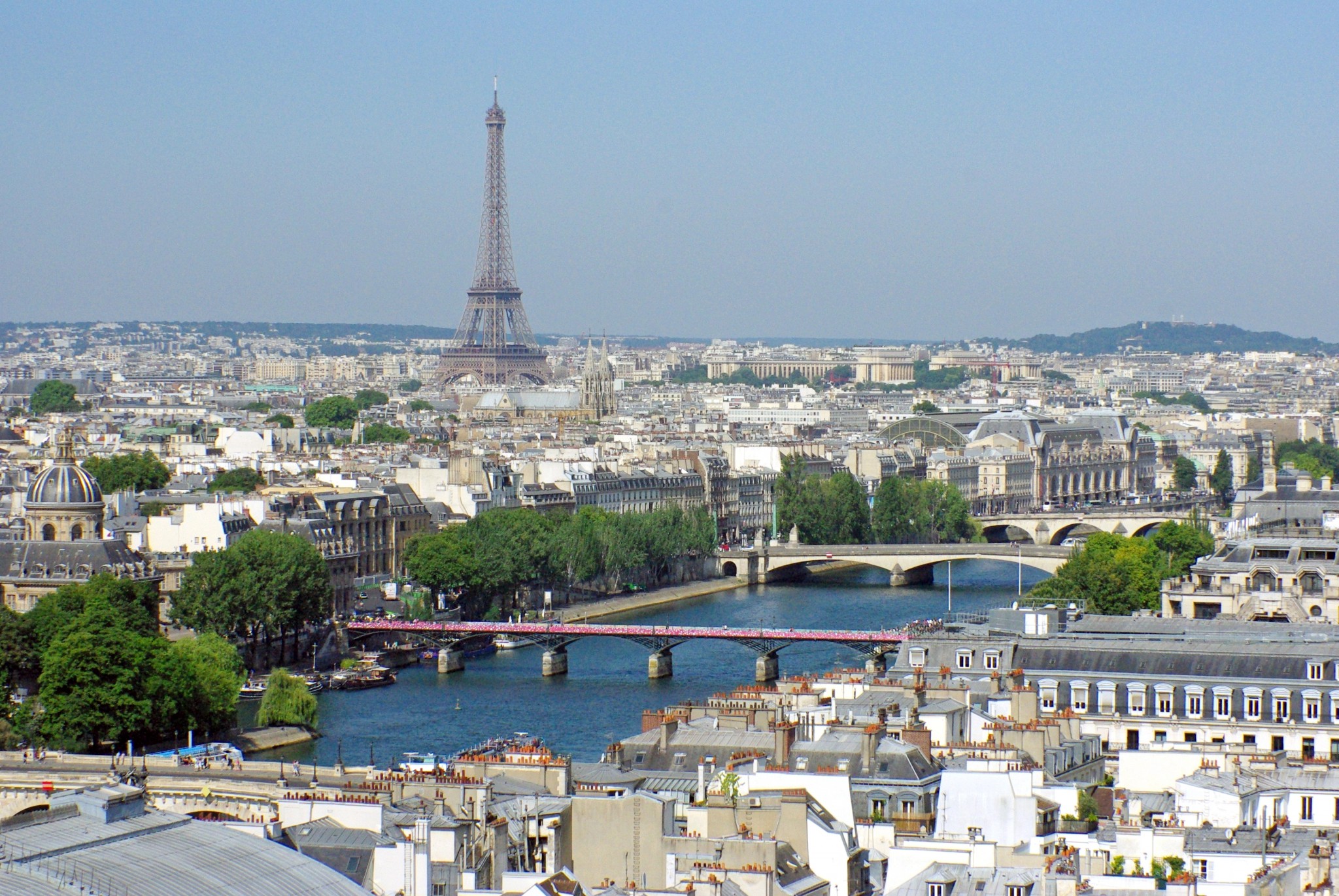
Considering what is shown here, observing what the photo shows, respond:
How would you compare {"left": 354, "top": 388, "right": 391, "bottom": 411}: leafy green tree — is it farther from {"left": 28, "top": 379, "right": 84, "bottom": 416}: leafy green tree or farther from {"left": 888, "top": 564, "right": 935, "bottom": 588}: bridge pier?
{"left": 888, "top": 564, "right": 935, "bottom": 588}: bridge pier

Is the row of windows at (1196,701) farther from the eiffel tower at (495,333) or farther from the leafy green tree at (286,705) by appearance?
the eiffel tower at (495,333)

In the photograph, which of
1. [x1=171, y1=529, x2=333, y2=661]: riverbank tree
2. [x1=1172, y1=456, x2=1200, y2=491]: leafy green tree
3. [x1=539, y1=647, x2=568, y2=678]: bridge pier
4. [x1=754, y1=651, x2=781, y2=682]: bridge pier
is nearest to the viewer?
[x1=171, y1=529, x2=333, y2=661]: riverbank tree

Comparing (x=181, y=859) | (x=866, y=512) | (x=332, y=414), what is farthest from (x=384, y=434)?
(x=181, y=859)

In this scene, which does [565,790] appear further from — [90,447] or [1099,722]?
[90,447]

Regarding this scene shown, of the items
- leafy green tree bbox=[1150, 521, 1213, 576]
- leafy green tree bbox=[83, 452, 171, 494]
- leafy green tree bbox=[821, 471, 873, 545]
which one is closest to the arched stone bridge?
leafy green tree bbox=[821, 471, 873, 545]

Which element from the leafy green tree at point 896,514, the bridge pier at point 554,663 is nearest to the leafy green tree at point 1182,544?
the bridge pier at point 554,663

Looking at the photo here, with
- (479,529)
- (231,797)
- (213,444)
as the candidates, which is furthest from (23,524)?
(213,444)
